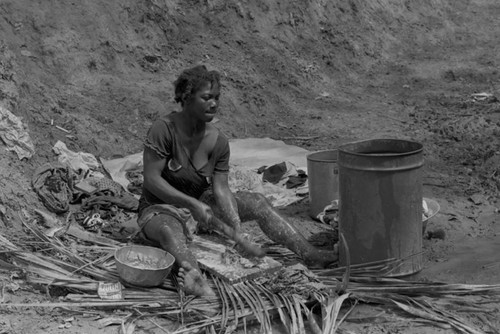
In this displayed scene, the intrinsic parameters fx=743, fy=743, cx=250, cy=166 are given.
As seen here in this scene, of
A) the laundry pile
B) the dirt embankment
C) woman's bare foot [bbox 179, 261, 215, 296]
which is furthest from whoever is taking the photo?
the dirt embankment

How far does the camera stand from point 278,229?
486cm

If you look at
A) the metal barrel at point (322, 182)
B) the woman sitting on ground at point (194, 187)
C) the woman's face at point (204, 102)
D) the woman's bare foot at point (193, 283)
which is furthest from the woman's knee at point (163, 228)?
the metal barrel at point (322, 182)

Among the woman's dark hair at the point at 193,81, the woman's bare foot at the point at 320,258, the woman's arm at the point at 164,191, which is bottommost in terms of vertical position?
the woman's bare foot at the point at 320,258

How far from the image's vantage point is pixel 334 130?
29.3 feet

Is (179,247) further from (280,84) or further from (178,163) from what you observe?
(280,84)

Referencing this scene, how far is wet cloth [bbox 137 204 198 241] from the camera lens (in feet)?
15.1

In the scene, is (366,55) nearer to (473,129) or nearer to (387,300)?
(473,129)

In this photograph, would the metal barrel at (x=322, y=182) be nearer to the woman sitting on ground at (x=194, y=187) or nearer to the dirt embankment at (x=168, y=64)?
the woman sitting on ground at (x=194, y=187)

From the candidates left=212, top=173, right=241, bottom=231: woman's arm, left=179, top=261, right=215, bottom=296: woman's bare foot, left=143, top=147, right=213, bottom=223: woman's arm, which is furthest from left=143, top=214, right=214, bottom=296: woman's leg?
left=212, top=173, right=241, bottom=231: woman's arm

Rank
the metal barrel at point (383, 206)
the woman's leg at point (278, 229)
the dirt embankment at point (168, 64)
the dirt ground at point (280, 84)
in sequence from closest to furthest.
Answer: the metal barrel at point (383, 206) < the woman's leg at point (278, 229) < the dirt ground at point (280, 84) < the dirt embankment at point (168, 64)

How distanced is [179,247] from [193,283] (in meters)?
0.33

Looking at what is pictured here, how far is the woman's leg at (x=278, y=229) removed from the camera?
4707 millimetres

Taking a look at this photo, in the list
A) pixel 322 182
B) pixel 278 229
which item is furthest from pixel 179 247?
pixel 322 182

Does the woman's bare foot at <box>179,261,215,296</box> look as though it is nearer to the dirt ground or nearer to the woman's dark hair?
the dirt ground
